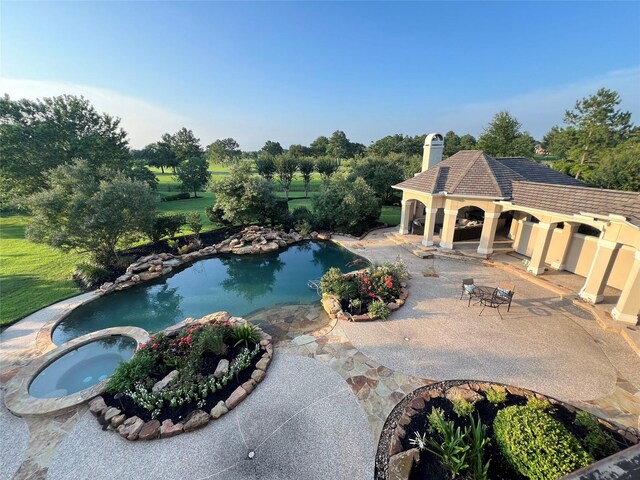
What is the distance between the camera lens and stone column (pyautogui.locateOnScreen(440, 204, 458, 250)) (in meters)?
14.5

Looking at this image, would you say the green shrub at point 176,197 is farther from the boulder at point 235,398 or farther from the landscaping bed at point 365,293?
the boulder at point 235,398

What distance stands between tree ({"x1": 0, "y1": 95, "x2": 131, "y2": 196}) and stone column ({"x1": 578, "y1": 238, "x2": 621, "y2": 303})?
32639 mm

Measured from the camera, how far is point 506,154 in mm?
34656

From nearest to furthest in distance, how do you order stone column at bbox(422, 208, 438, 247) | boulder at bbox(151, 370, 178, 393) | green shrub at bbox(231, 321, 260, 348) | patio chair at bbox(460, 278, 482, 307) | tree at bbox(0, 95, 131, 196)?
1. boulder at bbox(151, 370, 178, 393)
2. green shrub at bbox(231, 321, 260, 348)
3. patio chair at bbox(460, 278, 482, 307)
4. stone column at bbox(422, 208, 438, 247)
5. tree at bbox(0, 95, 131, 196)

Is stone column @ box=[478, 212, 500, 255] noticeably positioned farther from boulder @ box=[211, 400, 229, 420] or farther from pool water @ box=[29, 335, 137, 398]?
pool water @ box=[29, 335, 137, 398]

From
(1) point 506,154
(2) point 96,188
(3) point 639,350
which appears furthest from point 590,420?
(1) point 506,154

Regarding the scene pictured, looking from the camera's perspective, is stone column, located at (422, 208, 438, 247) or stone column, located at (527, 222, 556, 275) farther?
stone column, located at (422, 208, 438, 247)

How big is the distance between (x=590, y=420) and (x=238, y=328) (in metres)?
8.45

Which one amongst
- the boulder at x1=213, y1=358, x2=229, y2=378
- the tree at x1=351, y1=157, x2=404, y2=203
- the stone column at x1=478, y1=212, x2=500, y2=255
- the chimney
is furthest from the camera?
the tree at x1=351, y1=157, x2=404, y2=203

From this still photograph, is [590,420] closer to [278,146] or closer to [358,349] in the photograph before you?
[358,349]

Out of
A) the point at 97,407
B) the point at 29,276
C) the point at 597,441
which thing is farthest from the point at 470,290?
the point at 29,276

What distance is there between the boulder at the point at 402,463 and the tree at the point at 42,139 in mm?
28789

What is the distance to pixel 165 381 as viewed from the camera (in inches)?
253

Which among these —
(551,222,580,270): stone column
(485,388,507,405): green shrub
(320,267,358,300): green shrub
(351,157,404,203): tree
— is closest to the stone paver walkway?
(485,388,507,405): green shrub
